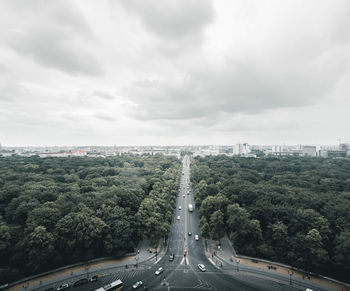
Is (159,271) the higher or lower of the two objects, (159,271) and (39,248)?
the lower

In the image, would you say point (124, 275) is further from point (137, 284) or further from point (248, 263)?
point (248, 263)

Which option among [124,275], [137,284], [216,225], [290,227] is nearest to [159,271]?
[137,284]

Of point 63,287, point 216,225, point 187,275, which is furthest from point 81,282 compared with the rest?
point 216,225

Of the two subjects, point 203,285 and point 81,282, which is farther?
point 81,282

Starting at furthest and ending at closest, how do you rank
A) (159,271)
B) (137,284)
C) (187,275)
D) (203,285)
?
1. (159,271)
2. (187,275)
3. (203,285)
4. (137,284)

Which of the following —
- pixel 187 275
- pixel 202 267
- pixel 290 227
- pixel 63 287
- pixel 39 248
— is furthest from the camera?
pixel 290 227

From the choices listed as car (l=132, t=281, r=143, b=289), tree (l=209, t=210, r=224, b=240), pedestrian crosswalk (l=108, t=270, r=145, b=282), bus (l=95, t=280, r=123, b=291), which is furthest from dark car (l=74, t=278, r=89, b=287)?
tree (l=209, t=210, r=224, b=240)

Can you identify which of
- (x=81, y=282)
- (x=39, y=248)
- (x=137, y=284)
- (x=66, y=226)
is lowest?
(x=81, y=282)

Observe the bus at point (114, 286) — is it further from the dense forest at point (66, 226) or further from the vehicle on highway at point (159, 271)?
the dense forest at point (66, 226)
